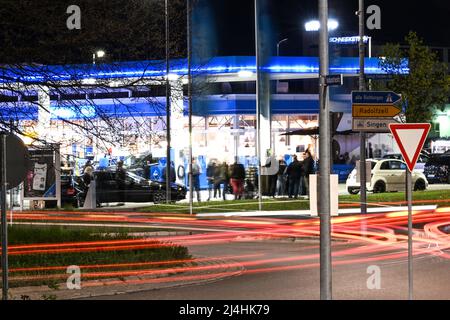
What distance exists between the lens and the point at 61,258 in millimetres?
15820

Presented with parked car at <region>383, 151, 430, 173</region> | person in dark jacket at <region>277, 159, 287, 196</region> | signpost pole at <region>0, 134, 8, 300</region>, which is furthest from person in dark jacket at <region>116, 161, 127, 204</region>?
signpost pole at <region>0, 134, 8, 300</region>

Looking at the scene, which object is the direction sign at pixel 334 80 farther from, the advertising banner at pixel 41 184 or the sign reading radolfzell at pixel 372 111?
the advertising banner at pixel 41 184

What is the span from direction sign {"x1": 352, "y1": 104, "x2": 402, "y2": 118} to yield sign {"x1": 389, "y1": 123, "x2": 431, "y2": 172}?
27.7 feet

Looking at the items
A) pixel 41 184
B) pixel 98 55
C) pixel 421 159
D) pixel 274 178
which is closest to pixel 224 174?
pixel 274 178

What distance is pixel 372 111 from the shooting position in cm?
2056

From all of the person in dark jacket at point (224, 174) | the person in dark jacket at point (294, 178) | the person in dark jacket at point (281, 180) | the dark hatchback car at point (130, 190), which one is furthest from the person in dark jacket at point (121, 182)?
the person in dark jacket at point (294, 178)

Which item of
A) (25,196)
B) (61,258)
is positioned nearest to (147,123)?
(61,258)

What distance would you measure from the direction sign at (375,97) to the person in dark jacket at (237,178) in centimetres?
1486

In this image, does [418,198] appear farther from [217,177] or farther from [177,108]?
[177,108]

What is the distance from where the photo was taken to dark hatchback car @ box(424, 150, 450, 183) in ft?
151

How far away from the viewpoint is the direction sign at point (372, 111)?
66.6 feet

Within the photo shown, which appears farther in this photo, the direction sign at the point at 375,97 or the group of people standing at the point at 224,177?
the group of people standing at the point at 224,177

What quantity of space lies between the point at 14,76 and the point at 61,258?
4.02 meters

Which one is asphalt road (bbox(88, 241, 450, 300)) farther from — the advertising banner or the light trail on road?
the advertising banner
